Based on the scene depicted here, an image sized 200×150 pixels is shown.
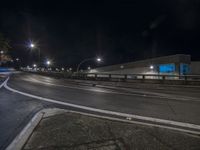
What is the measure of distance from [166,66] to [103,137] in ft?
121

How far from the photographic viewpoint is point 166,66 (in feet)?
123

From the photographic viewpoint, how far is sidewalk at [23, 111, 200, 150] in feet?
11.5

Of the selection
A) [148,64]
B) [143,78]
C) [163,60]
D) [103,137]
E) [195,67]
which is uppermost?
Result: [163,60]

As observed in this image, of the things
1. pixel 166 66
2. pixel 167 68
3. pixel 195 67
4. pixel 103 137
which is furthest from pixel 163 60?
pixel 103 137

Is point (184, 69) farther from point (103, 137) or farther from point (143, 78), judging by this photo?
point (103, 137)

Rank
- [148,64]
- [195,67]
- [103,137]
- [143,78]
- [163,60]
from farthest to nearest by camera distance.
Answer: [195,67]
[148,64]
[163,60]
[143,78]
[103,137]

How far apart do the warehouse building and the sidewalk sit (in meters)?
32.8

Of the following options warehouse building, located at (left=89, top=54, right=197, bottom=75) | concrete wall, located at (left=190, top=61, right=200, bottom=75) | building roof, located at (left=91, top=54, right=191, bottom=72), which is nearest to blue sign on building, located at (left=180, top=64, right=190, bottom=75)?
warehouse building, located at (left=89, top=54, right=197, bottom=75)

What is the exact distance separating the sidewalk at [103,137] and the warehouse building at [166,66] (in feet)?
107

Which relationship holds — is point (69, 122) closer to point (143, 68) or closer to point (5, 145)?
point (5, 145)

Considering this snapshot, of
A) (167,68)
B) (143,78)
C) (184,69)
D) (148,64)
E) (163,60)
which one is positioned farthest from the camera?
(148,64)

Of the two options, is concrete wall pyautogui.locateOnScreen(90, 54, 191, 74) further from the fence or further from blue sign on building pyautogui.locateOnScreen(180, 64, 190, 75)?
the fence

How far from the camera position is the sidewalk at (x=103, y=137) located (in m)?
3.52

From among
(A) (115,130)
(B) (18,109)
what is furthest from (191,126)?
(B) (18,109)
